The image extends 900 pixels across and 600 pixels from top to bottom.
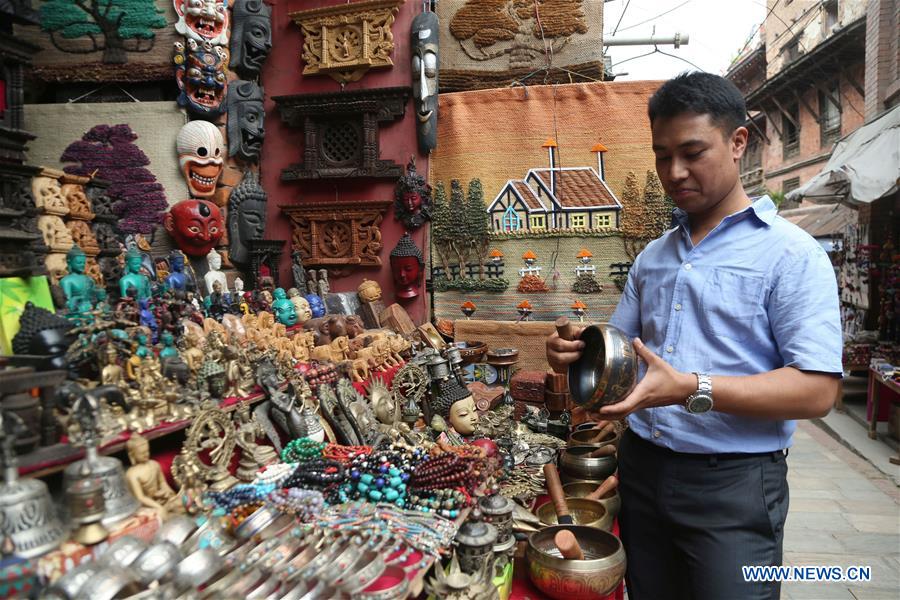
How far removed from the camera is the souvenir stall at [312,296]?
1753mm

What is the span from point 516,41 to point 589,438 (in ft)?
13.5

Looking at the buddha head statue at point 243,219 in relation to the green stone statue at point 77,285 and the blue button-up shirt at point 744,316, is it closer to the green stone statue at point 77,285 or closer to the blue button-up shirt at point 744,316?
the green stone statue at point 77,285

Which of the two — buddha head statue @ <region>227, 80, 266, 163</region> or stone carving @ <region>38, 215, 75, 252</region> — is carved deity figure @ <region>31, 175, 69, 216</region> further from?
buddha head statue @ <region>227, 80, 266, 163</region>

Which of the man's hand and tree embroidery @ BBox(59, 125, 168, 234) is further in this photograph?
tree embroidery @ BBox(59, 125, 168, 234)

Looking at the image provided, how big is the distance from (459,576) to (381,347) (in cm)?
224

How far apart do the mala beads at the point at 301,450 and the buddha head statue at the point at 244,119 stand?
3524mm

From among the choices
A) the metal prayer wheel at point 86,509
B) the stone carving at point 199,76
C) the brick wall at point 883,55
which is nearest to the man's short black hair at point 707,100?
the metal prayer wheel at point 86,509

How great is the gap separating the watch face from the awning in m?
5.33

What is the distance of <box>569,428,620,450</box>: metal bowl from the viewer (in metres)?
3.33

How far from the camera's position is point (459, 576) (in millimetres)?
1777

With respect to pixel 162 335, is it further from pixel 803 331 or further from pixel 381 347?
pixel 803 331

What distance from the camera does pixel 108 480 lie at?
5.59 ft

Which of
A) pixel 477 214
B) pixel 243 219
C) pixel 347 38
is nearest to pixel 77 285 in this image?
pixel 243 219

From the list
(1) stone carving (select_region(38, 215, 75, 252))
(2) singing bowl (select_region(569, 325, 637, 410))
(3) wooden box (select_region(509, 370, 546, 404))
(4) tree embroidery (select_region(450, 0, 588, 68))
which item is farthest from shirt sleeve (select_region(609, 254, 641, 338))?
(4) tree embroidery (select_region(450, 0, 588, 68))
